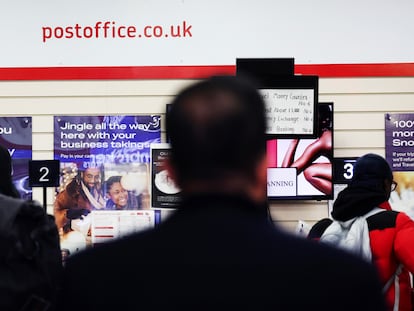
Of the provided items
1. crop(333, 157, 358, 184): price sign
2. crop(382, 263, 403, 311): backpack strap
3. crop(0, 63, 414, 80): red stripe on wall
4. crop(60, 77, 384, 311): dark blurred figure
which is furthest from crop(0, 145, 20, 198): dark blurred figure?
crop(333, 157, 358, 184): price sign

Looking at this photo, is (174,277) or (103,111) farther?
(103,111)

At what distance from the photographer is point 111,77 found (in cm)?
543

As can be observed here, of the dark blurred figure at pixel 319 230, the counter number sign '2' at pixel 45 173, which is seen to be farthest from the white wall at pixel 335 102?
the dark blurred figure at pixel 319 230

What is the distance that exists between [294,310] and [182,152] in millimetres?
349

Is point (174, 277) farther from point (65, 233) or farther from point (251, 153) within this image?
point (65, 233)

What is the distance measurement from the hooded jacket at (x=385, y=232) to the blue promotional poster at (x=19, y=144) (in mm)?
2635

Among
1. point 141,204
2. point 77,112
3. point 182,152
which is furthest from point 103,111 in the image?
point 182,152

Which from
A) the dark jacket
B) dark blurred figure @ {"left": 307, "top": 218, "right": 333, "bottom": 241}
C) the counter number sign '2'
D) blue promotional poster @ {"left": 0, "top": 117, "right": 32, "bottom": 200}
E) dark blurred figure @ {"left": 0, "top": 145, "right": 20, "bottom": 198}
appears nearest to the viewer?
the dark jacket

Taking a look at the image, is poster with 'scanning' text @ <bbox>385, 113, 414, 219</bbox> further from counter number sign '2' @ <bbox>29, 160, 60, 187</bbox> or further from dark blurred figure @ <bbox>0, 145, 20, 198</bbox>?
dark blurred figure @ <bbox>0, 145, 20, 198</bbox>

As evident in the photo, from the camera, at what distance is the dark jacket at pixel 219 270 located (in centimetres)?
128

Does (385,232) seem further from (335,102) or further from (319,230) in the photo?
(335,102)

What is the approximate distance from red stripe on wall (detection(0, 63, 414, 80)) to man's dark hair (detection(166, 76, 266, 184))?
4.04m

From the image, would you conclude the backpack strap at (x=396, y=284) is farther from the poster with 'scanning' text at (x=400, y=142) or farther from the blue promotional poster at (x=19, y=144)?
the blue promotional poster at (x=19, y=144)

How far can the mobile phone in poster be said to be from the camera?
4820 mm
